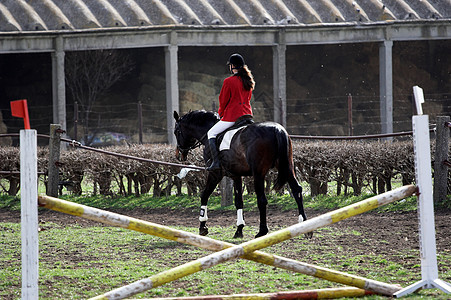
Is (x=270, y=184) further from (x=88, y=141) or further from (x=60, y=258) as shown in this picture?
(x=88, y=141)

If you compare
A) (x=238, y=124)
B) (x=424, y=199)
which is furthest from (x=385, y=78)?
(x=424, y=199)

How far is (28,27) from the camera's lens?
20.1 metres

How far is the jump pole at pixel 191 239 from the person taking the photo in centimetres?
461

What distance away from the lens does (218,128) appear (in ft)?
29.1

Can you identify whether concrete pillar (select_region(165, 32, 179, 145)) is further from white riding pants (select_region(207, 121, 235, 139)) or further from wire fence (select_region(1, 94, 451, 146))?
white riding pants (select_region(207, 121, 235, 139))

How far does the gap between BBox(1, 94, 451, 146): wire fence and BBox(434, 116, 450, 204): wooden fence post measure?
540 inches

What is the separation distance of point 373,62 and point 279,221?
1932 cm

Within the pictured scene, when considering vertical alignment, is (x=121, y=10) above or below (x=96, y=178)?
above

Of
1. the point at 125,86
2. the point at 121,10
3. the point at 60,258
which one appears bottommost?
the point at 60,258

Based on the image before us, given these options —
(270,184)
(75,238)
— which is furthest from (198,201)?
(75,238)

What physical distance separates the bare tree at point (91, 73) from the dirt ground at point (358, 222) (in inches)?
514

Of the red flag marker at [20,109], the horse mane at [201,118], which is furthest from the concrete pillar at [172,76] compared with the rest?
the red flag marker at [20,109]

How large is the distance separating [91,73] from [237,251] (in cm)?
2181

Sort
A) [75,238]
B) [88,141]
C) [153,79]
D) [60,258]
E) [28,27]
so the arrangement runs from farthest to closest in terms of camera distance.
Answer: [153,79] < [88,141] < [28,27] < [75,238] < [60,258]
